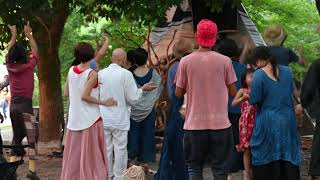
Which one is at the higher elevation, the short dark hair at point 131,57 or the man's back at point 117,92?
the short dark hair at point 131,57

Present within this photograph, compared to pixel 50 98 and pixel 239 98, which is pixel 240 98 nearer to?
pixel 239 98

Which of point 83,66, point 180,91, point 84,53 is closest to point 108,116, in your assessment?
point 83,66

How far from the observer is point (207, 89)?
6.75 meters

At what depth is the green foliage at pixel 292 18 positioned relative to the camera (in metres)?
15.5

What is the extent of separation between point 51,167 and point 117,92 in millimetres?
3447

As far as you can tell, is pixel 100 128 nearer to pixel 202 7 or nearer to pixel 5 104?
pixel 202 7

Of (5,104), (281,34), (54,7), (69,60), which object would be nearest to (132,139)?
(281,34)

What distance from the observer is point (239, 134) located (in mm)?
8312

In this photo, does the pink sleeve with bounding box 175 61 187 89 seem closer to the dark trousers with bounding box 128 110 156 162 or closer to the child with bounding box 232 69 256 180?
the child with bounding box 232 69 256 180

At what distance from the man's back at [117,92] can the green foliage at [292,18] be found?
23.4 feet

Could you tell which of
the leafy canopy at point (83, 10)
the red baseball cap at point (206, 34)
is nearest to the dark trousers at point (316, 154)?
the red baseball cap at point (206, 34)

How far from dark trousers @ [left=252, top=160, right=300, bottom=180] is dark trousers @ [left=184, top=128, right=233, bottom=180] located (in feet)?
1.41

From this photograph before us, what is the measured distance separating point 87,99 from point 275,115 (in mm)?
2050

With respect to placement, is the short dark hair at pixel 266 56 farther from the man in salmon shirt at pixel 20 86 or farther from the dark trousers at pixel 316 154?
the man in salmon shirt at pixel 20 86
